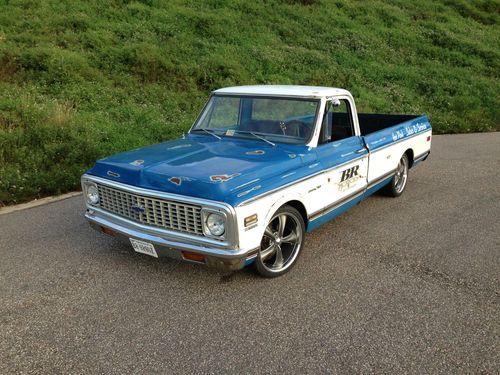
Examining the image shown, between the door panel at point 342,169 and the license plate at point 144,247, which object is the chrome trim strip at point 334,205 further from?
the license plate at point 144,247

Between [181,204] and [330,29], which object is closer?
[181,204]

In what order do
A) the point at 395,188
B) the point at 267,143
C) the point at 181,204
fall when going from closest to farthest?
1. the point at 181,204
2. the point at 267,143
3. the point at 395,188

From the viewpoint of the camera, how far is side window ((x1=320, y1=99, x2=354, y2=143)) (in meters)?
→ 4.70

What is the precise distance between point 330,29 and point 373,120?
53.8 feet

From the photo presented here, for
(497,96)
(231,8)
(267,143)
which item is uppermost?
(231,8)

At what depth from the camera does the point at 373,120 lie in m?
7.29

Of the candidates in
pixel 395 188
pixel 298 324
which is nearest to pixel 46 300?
pixel 298 324

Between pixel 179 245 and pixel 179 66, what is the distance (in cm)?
1167

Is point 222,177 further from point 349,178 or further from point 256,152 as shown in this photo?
point 349,178

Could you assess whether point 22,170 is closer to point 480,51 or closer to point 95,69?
point 95,69

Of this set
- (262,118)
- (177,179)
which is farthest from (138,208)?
(262,118)

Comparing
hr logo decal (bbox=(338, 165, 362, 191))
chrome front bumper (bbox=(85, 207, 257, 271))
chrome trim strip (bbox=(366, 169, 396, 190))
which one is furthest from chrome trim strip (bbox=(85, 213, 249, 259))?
chrome trim strip (bbox=(366, 169, 396, 190))

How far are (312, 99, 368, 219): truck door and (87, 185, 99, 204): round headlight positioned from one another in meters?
2.14

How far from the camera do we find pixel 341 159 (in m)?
4.68
